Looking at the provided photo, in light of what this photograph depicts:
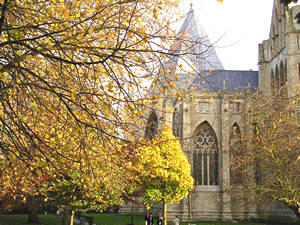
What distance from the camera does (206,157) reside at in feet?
133

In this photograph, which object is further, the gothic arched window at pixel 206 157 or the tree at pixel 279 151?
the gothic arched window at pixel 206 157

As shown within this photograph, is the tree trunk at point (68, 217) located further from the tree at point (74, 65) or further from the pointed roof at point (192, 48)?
the pointed roof at point (192, 48)

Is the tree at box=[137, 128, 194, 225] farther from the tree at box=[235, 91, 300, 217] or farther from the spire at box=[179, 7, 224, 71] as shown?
the spire at box=[179, 7, 224, 71]

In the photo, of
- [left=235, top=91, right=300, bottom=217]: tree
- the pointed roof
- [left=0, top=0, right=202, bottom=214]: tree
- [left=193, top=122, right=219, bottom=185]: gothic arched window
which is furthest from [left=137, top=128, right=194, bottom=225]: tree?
the pointed roof

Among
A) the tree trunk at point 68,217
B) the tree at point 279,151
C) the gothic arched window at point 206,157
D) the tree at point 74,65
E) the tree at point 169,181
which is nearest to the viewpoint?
the tree at point 74,65

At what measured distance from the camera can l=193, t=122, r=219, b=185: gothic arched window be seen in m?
40.0

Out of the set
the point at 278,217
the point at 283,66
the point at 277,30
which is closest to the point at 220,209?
the point at 278,217

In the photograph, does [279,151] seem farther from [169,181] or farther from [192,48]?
[192,48]

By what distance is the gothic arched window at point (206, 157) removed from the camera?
40.0 metres

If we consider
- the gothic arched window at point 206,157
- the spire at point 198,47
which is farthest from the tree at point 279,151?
the gothic arched window at point 206,157

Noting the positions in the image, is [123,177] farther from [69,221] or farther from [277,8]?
A: [277,8]

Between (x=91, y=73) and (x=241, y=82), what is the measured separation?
125ft

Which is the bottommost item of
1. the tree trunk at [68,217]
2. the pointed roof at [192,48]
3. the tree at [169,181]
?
the tree trunk at [68,217]

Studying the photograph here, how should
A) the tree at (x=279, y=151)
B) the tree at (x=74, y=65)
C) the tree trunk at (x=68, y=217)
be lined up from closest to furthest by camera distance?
the tree at (x=74, y=65) < the tree at (x=279, y=151) < the tree trunk at (x=68, y=217)
